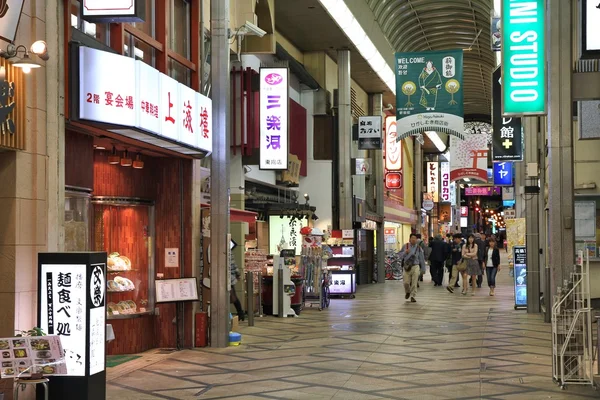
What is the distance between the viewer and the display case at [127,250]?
12.2 meters

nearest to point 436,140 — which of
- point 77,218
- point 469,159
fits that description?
point 469,159

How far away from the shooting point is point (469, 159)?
111 ft

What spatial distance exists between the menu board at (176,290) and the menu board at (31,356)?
16.4ft

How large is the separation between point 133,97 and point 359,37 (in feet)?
53.2

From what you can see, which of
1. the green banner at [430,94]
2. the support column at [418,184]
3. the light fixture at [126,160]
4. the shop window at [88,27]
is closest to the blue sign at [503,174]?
the green banner at [430,94]

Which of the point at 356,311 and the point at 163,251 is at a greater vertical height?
the point at 163,251

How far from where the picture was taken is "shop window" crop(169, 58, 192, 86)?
1270 cm

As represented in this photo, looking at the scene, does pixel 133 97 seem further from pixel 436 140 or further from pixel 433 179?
pixel 433 179

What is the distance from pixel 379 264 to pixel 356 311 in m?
12.4

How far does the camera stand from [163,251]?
13.0 metres

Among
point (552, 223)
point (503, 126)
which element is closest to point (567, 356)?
point (552, 223)

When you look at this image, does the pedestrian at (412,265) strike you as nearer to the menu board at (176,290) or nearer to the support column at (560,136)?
the menu board at (176,290)

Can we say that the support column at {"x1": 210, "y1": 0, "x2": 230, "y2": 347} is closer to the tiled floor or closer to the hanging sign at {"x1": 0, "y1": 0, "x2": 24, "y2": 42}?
the tiled floor

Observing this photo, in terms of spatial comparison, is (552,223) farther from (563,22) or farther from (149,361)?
(149,361)
